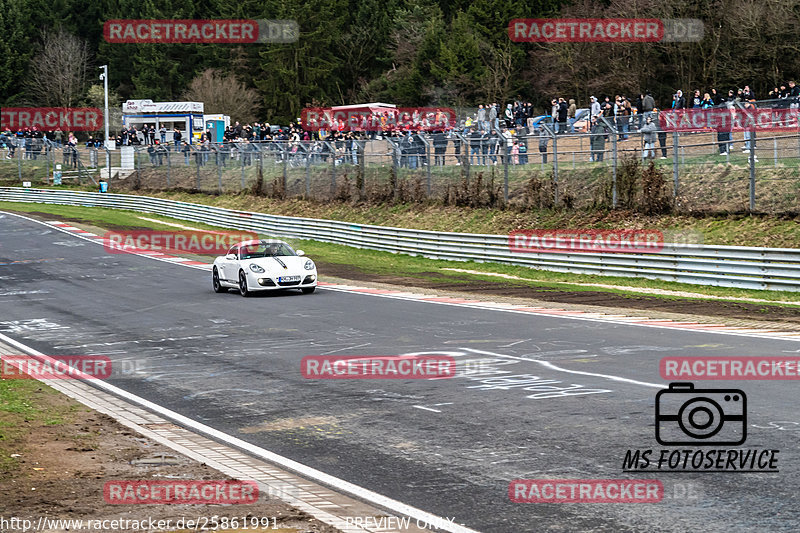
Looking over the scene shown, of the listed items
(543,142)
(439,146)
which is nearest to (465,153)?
(439,146)

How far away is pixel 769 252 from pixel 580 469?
16.2 m

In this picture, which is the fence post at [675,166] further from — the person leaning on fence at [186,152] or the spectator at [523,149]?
the person leaning on fence at [186,152]

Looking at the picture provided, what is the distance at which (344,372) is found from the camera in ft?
41.8

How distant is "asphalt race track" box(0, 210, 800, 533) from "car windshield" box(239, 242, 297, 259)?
4.89 ft

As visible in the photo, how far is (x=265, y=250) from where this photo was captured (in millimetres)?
23312

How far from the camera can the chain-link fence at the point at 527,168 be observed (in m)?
25.6

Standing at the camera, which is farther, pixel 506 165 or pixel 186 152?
pixel 186 152

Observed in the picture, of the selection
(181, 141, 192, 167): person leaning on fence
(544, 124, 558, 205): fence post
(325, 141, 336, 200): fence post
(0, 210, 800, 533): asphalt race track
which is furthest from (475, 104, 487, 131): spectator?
(181, 141, 192, 167): person leaning on fence

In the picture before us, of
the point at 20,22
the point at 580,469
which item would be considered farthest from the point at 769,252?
the point at 20,22

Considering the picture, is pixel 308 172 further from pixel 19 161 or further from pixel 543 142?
pixel 19 161

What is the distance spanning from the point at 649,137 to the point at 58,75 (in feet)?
276

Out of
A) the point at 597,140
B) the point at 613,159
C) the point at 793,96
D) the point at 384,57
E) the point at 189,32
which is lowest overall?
the point at 613,159

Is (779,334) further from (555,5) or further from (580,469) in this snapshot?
(555,5)

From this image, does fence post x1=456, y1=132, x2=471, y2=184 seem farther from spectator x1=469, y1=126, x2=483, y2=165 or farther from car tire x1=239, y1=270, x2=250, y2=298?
car tire x1=239, y1=270, x2=250, y2=298
